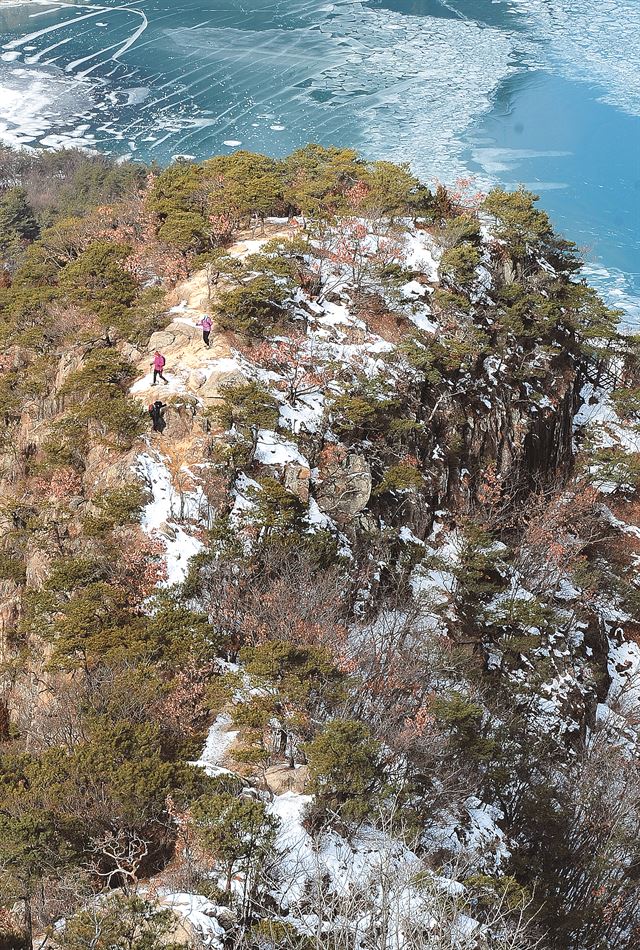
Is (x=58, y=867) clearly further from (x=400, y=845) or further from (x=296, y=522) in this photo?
(x=296, y=522)

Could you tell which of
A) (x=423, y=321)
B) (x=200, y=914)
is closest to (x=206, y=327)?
(x=423, y=321)

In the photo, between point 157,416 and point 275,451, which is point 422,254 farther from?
point 157,416

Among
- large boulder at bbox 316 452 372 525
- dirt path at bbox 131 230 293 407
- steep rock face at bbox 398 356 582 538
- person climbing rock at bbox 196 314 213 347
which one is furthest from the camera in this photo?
steep rock face at bbox 398 356 582 538

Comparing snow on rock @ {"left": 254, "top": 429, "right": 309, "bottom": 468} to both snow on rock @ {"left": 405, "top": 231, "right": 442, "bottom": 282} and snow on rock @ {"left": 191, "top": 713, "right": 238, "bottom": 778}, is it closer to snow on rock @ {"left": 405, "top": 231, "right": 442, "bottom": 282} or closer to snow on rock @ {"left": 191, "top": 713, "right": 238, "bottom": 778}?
snow on rock @ {"left": 191, "top": 713, "right": 238, "bottom": 778}

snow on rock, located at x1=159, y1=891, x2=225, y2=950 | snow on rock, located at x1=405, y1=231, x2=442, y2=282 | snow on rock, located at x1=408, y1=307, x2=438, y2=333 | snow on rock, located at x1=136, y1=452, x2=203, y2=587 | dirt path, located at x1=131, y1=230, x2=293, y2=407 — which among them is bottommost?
snow on rock, located at x1=159, y1=891, x2=225, y2=950

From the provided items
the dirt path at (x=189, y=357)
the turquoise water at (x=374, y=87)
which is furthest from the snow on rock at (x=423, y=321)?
the turquoise water at (x=374, y=87)

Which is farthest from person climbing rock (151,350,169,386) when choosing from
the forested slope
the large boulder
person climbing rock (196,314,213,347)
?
the large boulder

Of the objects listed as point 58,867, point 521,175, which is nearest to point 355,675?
point 58,867
